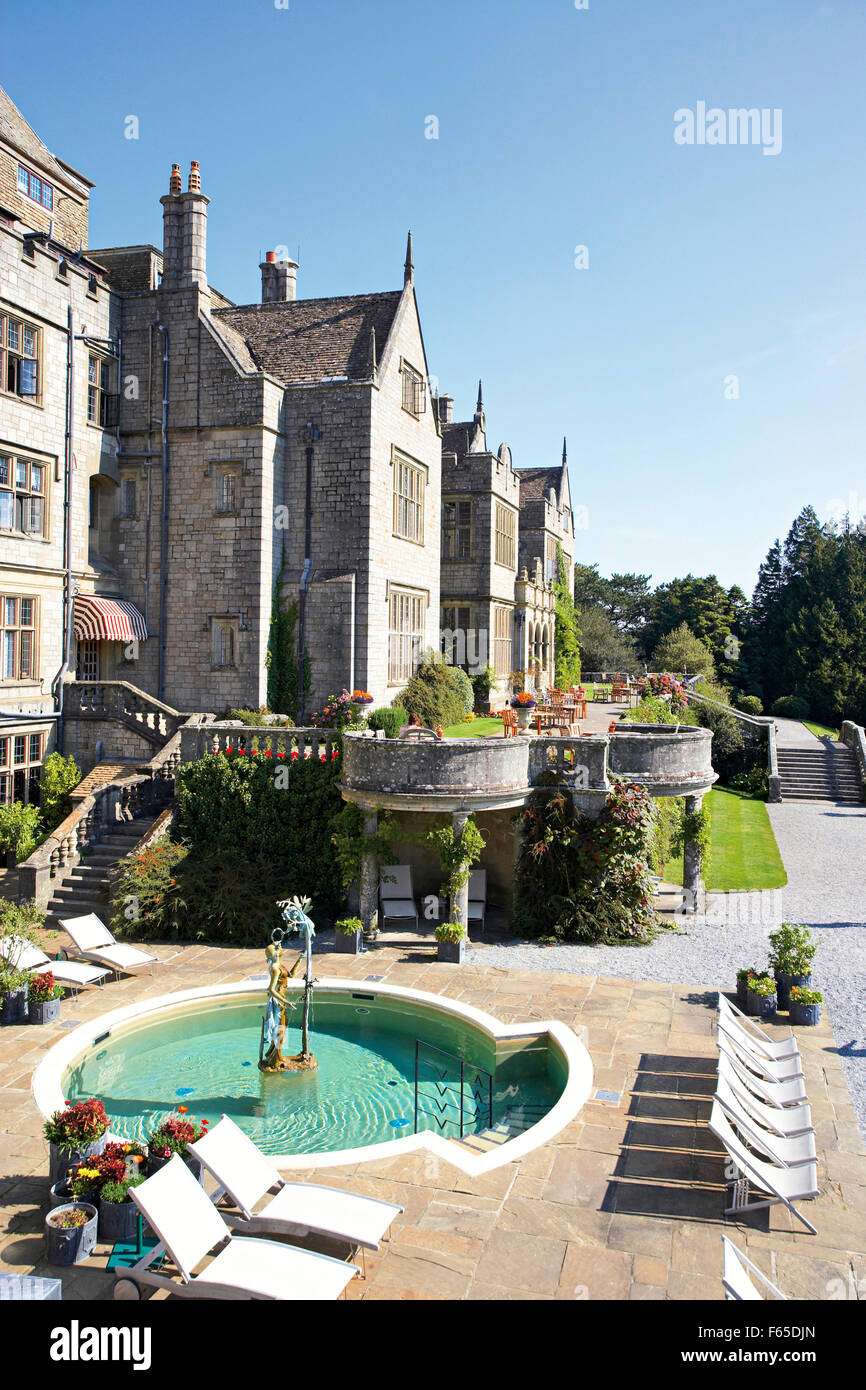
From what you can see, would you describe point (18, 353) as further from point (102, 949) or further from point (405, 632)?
point (102, 949)

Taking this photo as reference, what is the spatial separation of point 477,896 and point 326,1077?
30.7ft

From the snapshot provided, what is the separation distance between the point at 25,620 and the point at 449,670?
1428 centimetres

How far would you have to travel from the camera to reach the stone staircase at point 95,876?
22.0 meters

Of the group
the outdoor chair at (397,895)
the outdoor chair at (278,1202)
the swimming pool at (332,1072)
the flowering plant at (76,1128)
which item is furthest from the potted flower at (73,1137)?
the outdoor chair at (397,895)

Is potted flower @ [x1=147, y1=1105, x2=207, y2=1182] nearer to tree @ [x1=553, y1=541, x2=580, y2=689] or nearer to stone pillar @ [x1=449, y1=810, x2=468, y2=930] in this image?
stone pillar @ [x1=449, y1=810, x2=468, y2=930]

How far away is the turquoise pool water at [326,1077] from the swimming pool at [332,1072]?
0.07 feet

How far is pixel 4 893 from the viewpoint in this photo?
22.6 metres

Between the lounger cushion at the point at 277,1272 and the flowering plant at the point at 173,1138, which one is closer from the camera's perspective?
the lounger cushion at the point at 277,1272

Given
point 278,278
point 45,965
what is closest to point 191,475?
point 278,278

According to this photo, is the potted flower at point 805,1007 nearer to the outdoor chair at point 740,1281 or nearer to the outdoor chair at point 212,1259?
the outdoor chair at point 740,1281

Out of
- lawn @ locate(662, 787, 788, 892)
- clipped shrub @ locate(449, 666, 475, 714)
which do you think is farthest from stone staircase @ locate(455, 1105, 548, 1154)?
clipped shrub @ locate(449, 666, 475, 714)

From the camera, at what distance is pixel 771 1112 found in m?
11.8

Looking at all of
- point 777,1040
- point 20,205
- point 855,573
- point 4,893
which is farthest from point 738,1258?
point 855,573

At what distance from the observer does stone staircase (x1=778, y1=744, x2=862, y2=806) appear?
42.3m
